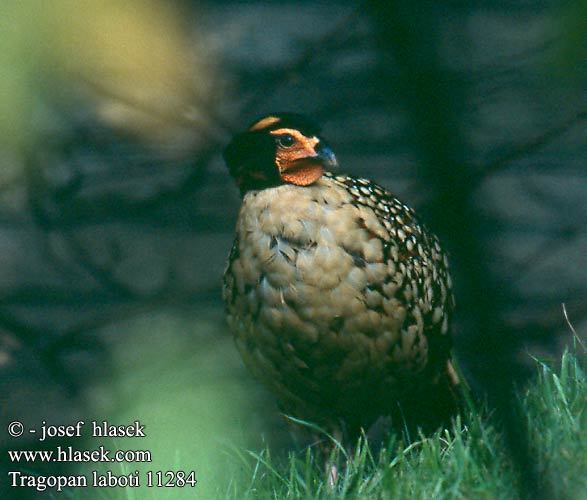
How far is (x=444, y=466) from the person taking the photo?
6.82ft

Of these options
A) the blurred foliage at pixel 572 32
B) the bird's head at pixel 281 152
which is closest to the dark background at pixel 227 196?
the bird's head at pixel 281 152

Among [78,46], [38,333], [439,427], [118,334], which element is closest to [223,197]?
[118,334]

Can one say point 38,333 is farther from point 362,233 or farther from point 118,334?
point 362,233

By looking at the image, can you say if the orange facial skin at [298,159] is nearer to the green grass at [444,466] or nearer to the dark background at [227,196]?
the dark background at [227,196]

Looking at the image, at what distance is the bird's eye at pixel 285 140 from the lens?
2.13m

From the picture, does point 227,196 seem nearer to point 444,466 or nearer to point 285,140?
point 285,140

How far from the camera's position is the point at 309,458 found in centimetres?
227

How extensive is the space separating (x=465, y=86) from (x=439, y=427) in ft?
3.22

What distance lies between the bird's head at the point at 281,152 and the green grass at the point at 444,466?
Answer: 27.0 inches

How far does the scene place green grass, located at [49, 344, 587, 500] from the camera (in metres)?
1.90

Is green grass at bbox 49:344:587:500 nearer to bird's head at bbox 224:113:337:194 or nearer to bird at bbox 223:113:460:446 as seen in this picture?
bird at bbox 223:113:460:446
